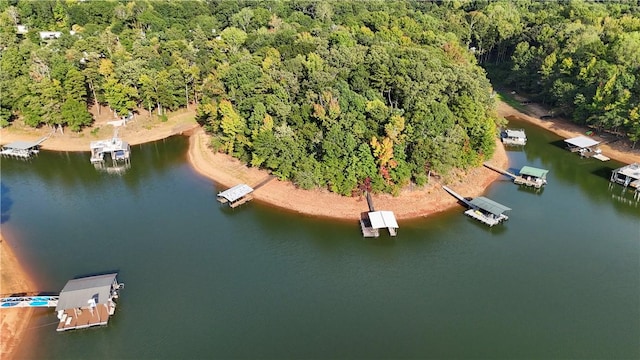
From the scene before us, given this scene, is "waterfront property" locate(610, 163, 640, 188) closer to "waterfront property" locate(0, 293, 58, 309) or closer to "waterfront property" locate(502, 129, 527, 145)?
"waterfront property" locate(502, 129, 527, 145)

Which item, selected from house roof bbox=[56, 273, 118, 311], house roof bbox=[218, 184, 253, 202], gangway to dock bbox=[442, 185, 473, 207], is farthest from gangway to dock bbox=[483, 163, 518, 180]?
house roof bbox=[56, 273, 118, 311]

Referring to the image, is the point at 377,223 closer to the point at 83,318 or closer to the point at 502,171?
the point at 502,171

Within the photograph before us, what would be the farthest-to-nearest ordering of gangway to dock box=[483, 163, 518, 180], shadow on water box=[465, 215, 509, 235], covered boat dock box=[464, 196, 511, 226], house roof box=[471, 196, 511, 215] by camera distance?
gangway to dock box=[483, 163, 518, 180], house roof box=[471, 196, 511, 215], covered boat dock box=[464, 196, 511, 226], shadow on water box=[465, 215, 509, 235]

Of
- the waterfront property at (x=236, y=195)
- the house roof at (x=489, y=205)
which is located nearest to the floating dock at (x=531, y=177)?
the house roof at (x=489, y=205)

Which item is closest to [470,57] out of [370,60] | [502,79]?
[502,79]

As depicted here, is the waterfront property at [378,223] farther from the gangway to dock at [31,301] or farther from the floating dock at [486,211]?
the gangway to dock at [31,301]
